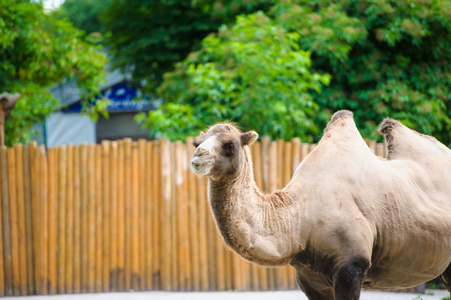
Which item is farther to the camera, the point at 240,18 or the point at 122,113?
the point at 122,113

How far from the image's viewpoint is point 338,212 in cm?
420

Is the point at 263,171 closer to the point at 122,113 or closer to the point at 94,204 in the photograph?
the point at 94,204

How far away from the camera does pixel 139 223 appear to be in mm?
8633

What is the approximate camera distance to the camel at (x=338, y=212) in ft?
13.3

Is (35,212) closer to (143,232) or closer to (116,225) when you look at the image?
(116,225)

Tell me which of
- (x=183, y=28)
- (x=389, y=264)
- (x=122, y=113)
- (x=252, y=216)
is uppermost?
(x=183, y=28)

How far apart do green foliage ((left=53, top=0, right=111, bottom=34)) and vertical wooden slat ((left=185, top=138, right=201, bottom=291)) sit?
1511cm

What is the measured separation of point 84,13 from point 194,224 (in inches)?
711

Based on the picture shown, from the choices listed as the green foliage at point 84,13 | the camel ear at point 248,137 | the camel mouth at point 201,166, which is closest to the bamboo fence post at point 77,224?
the camel ear at point 248,137

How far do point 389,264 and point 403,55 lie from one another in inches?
347

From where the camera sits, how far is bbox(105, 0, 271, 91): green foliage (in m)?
14.8

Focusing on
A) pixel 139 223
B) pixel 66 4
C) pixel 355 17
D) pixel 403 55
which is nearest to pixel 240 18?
pixel 355 17

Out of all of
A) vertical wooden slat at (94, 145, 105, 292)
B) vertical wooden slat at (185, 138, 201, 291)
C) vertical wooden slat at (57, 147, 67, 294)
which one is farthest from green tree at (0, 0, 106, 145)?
vertical wooden slat at (185, 138, 201, 291)

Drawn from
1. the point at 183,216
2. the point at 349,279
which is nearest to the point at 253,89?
the point at 183,216
